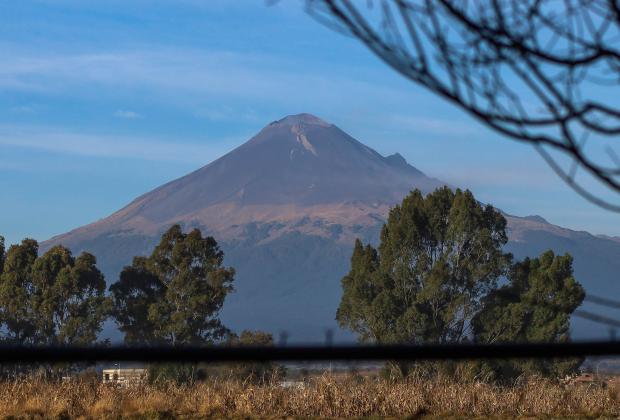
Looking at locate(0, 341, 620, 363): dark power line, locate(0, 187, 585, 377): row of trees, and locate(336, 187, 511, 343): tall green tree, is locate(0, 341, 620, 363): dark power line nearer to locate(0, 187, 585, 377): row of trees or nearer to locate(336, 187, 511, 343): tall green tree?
locate(0, 187, 585, 377): row of trees

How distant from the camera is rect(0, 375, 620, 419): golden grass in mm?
22609

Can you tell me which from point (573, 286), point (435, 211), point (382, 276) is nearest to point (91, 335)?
point (382, 276)

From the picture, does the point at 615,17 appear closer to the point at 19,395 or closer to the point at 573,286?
the point at 19,395

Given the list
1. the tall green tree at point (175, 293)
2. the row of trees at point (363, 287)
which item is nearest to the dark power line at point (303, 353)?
the row of trees at point (363, 287)

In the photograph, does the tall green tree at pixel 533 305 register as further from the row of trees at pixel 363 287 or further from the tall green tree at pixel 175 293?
the tall green tree at pixel 175 293

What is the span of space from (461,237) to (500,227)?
7.23ft

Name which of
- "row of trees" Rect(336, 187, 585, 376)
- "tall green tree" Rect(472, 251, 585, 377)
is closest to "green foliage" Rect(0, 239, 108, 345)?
"row of trees" Rect(336, 187, 585, 376)

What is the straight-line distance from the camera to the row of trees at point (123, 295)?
60.6 meters

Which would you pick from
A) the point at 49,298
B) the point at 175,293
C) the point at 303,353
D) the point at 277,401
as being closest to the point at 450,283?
the point at 175,293

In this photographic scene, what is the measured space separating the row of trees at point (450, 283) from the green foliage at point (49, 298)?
13549 millimetres

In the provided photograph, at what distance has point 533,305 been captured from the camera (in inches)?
2217

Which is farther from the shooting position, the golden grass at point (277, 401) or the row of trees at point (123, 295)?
the row of trees at point (123, 295)

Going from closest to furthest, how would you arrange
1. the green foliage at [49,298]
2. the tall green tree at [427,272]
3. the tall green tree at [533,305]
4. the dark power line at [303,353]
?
the dark power line at [303,353]
the tall green tree at [533,305]
the tall green tree at [427,272]
the green foliage at [49,298]

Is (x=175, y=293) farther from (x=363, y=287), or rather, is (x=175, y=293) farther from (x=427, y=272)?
(x=427, y=272)
